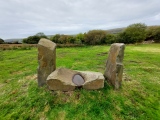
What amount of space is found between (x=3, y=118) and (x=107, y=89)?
159 inches

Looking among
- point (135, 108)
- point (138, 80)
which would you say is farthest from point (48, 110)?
point (138, 80)

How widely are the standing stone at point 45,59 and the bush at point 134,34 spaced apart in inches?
1109

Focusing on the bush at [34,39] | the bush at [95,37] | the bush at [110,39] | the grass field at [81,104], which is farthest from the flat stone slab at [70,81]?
the bush at [34,39]

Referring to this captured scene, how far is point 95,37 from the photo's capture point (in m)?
32.8

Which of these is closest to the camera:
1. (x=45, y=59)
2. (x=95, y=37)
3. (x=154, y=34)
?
(x=45, y=59)

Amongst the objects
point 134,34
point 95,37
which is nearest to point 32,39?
point 95,37

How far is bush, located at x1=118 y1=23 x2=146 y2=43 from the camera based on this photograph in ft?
99.6

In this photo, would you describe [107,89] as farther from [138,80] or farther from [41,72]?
[41,72]

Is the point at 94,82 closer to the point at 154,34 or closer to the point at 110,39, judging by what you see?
the point at 110,39

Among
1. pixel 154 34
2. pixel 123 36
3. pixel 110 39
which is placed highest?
pixel 154 34

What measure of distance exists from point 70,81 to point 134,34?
93.4 ft

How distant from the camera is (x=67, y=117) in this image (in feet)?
14.7

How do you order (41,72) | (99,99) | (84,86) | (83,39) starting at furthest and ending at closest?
(83,39), (41,72), (84,86), (99,99)

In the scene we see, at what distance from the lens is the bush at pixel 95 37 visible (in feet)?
107
